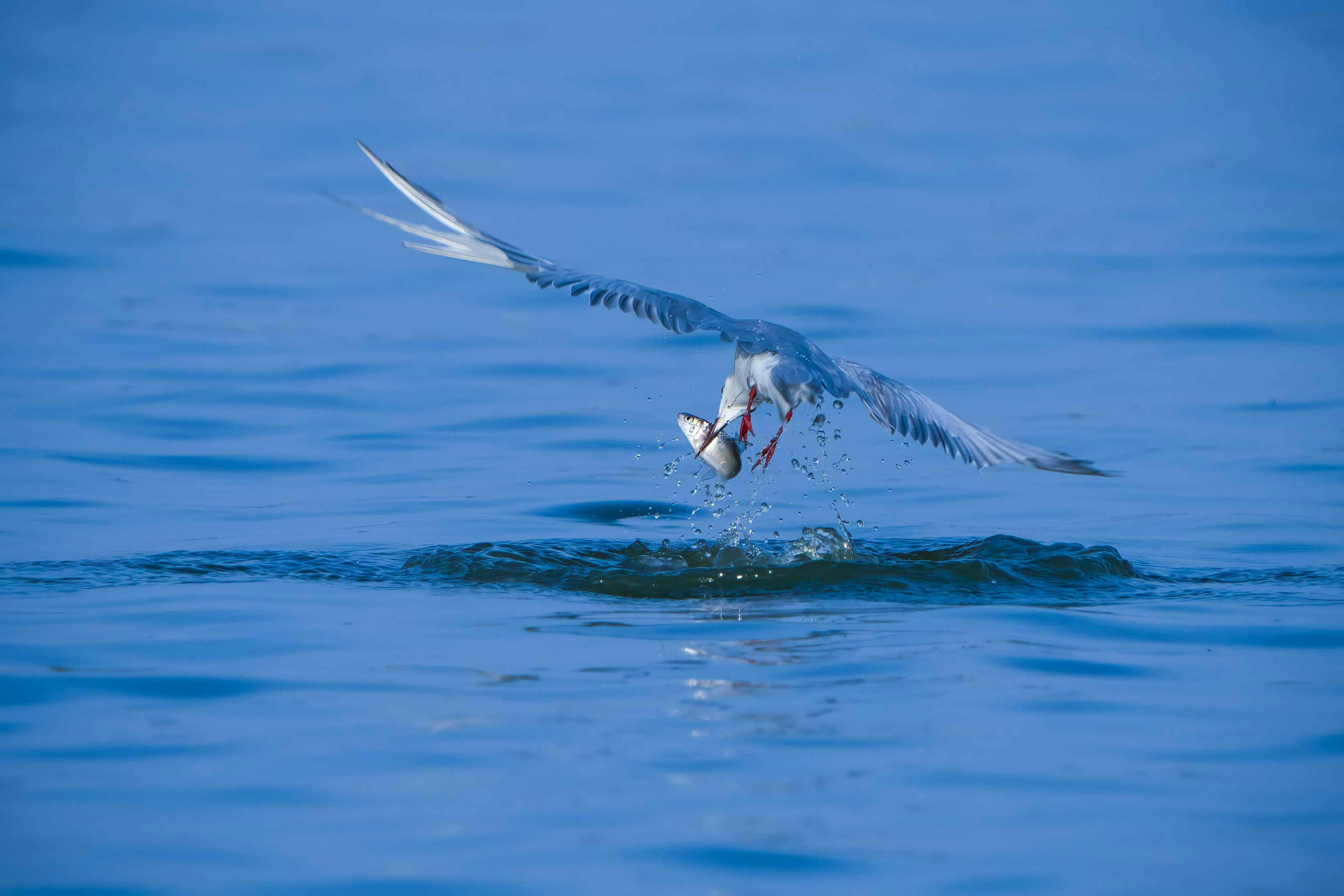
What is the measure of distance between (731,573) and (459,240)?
241cm

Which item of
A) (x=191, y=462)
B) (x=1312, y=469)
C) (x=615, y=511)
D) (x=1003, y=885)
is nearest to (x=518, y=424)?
(x=615, y=511)

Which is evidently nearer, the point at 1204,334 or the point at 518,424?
the point at 518,424

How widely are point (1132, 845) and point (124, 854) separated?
10.5 feet

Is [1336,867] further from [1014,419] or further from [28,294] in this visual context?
[28,294]

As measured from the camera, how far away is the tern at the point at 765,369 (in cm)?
764

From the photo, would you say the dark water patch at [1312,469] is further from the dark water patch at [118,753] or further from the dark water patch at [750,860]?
the dark water patch at [118,753]

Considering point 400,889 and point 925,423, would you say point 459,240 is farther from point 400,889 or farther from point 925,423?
point 400,889

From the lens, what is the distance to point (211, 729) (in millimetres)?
5820

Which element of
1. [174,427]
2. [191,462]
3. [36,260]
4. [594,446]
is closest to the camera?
[191,462]

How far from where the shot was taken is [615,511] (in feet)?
32.3

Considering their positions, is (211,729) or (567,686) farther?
(567,686)

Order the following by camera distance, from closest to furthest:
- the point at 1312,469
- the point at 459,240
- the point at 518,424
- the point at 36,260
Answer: the point at 459,240, the point at 1312,469, the point at 518,424, the point at 36,260

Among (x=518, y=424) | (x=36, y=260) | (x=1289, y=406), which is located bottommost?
(x=518, y=424)

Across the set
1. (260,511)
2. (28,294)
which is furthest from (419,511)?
(28,294)
